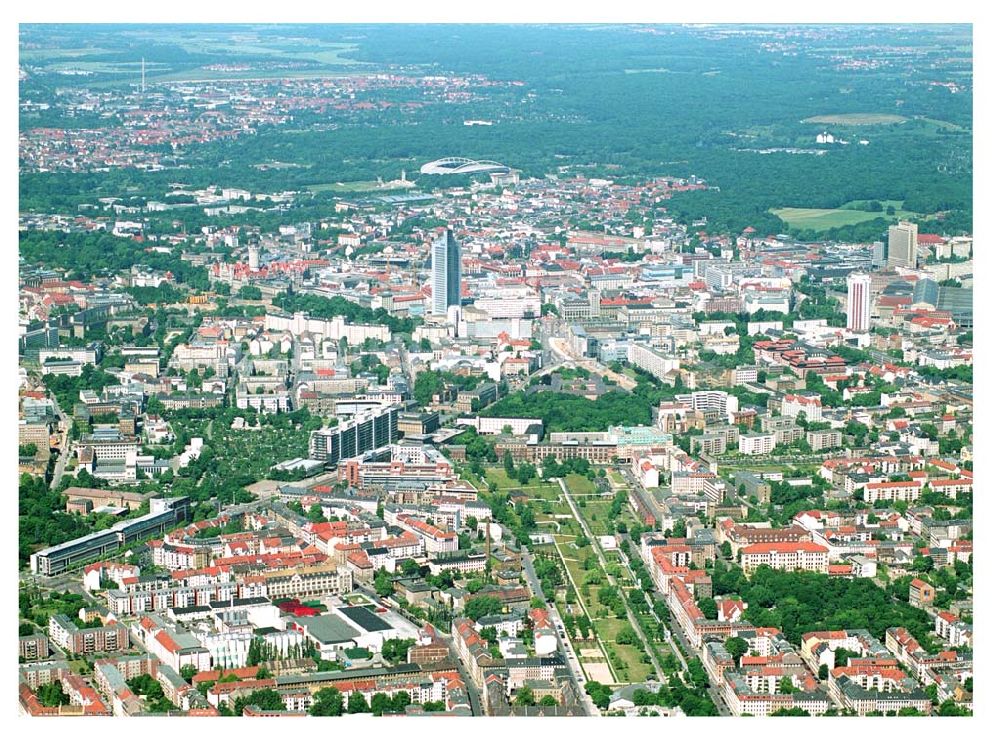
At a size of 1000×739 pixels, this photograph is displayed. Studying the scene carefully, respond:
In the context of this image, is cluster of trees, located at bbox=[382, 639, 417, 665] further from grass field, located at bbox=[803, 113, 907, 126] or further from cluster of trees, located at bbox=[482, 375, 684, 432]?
grass field, located at bbox=[803, 113, 907, 126]

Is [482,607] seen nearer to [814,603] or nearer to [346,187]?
[814,603]

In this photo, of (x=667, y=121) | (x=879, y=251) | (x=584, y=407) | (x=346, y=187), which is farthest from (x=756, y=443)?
(x=667, y=121)

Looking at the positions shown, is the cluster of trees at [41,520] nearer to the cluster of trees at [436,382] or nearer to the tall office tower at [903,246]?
the cluster of trees at [436,382]

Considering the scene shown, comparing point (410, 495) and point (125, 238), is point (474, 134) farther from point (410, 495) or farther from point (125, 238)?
point (410, 495)

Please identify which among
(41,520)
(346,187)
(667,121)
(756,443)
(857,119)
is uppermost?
(857,119)

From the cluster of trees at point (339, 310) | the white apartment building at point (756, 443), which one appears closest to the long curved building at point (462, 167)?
the cluster of trees at point (339, 310)

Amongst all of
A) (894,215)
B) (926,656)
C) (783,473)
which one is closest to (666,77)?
(894,215)
